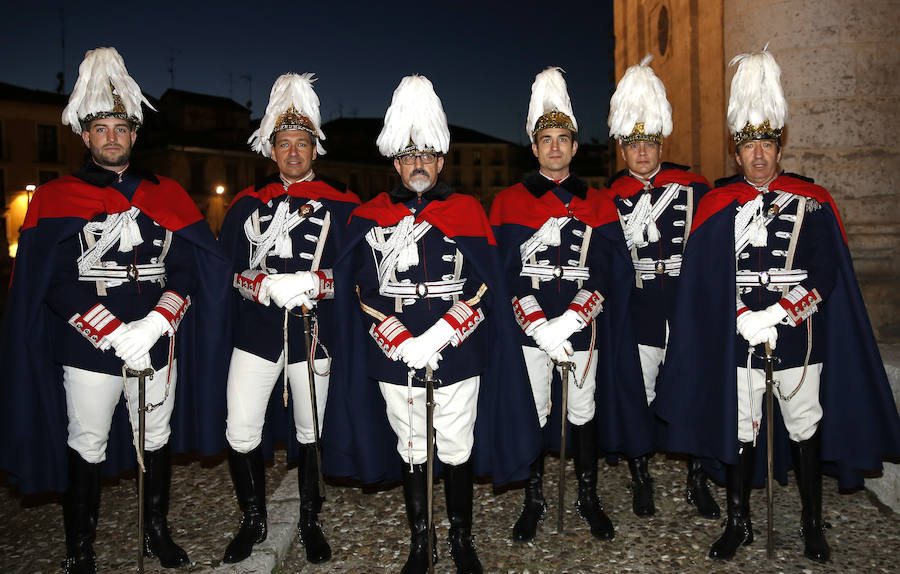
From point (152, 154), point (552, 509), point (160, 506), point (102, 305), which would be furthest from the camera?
point (152, 154)

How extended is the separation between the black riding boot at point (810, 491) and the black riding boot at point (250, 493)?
3193 mm

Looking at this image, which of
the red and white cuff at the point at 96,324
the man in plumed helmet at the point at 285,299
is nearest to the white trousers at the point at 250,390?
the man in plumed helmet at the point at 285,299

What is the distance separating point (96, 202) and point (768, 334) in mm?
3769

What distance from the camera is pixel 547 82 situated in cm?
425

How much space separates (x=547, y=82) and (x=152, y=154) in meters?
33.3

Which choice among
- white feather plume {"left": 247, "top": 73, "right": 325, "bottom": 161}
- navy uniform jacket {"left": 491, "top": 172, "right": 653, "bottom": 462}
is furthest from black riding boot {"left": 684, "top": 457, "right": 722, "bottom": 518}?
white feather plume {"left": 247, "top": 73, "right": 325, "bottom": 161}

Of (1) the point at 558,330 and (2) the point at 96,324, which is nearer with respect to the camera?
(2) the point at 96,324

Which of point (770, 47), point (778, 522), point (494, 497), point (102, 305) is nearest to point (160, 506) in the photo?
point (102, 305)

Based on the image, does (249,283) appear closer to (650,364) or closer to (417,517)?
(417,517)

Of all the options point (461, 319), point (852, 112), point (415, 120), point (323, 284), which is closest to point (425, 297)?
point (461, 319)

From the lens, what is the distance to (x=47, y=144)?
104 feet

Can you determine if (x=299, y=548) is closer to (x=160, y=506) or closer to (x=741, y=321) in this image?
(x=160, y=506)

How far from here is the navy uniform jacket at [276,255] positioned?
3.97 m

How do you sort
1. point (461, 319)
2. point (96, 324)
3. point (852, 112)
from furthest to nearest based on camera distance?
1. point (852, 112)
2. point (461, 319)
3. point (96, 324)
